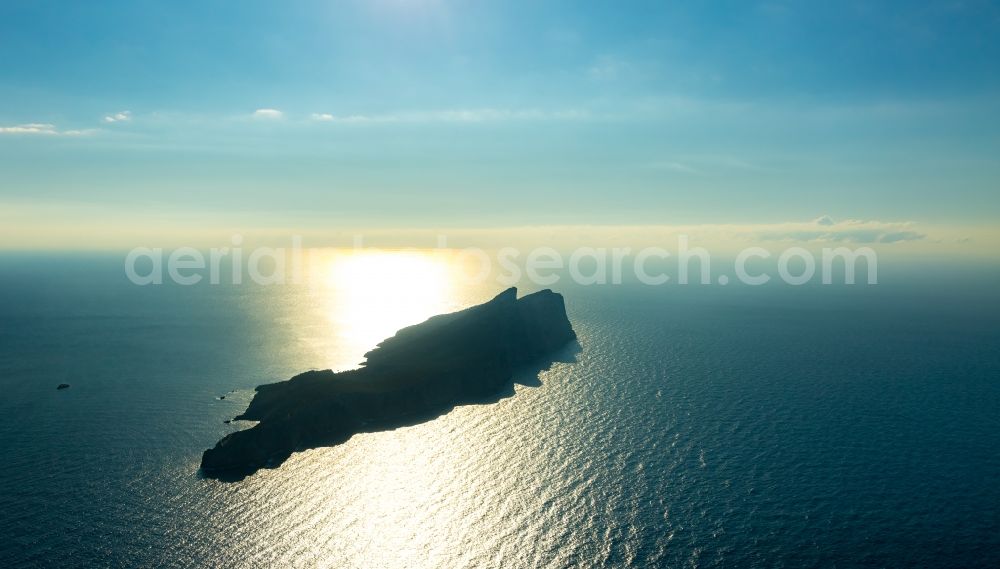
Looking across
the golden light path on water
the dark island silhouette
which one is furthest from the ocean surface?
the dark island silhouette

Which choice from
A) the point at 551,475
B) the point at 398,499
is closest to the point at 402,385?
the point at 398,499

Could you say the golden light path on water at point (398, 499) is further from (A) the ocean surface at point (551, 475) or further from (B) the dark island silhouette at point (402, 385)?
(B) the dark island silhouette at point (402, 385)

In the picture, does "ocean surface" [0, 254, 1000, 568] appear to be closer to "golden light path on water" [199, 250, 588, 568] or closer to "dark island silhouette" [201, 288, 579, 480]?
"golden light path on water" [199, 250, 588, 568]

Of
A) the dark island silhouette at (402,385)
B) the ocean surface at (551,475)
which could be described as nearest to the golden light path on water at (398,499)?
the ocean surface at (551,475)

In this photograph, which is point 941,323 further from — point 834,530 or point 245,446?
point 245,446

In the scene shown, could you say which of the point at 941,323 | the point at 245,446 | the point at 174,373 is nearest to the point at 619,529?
the point at 245,446

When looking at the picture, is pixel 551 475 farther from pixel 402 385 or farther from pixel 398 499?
pixel 402 385
